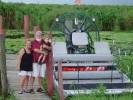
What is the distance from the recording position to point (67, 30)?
1647 cm

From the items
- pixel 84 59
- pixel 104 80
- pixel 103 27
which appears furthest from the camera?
pixel 103 27

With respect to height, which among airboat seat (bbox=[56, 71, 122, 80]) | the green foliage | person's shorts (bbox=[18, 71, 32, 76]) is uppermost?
the green foliage

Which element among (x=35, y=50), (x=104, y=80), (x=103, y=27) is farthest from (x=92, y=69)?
(x=103, y=27)

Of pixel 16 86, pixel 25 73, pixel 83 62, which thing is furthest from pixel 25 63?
pixel 83 62

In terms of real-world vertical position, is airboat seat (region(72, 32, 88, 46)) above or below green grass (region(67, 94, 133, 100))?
above

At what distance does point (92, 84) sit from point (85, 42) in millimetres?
2730

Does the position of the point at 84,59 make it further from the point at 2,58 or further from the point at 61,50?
the point at 2,58

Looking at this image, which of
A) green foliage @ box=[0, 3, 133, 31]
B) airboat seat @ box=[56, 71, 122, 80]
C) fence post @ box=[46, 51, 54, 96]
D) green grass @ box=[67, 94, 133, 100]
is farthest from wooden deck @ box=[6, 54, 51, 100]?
green foliage @ box=[0, 3, 133, 31]

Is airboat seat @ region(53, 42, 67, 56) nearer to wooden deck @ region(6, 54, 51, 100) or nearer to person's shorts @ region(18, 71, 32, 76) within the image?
wooden deck @ region(6, 54, 51, 100)

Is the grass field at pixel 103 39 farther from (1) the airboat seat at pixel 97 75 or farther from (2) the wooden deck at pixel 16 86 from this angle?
(1) the airboat seat at pixel 97 75

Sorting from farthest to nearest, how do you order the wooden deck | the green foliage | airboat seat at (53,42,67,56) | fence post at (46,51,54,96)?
the green foliage
airboat seat at (53,42,67,56)
fence post at (46,51,54,96)
the wooden deck

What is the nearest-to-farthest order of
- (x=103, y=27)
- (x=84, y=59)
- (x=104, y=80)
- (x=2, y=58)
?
1. (x=2, y=58)
2. (x=104, y=80)
3. (x=84, y=59)
4. (x=103, y=27)

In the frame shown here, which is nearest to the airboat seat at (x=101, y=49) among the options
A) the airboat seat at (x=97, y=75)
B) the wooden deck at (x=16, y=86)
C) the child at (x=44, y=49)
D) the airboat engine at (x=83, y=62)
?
the airboat engine at (x=83, y=62)

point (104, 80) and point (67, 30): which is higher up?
point (67, 30)
